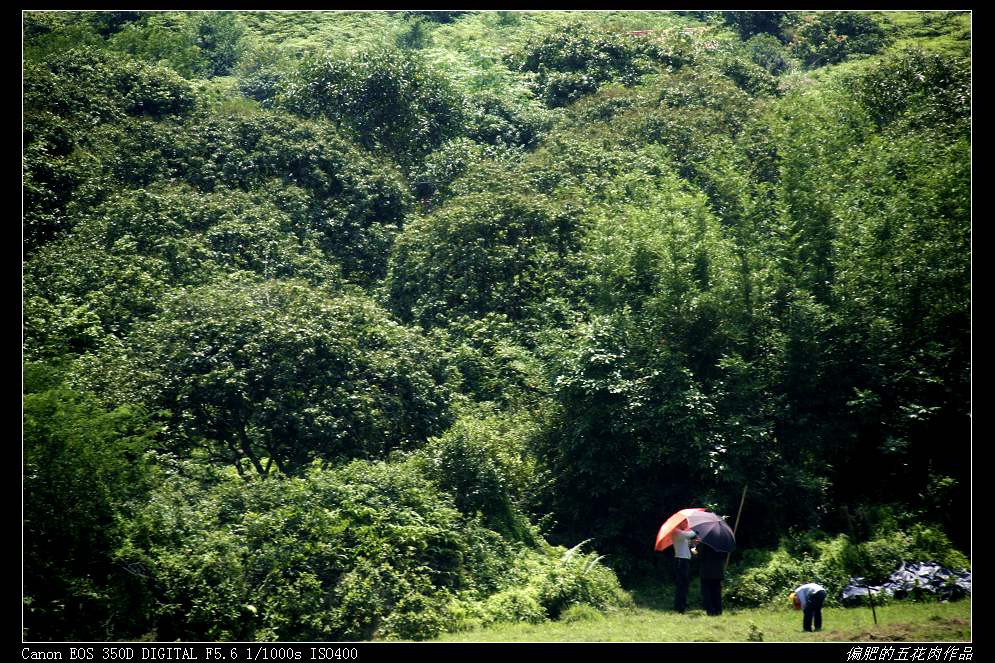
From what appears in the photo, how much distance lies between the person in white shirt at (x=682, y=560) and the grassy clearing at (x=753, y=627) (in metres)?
0.20

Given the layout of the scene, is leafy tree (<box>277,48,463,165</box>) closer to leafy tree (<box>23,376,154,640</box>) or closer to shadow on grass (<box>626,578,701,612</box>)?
shadow on grass (<box>626,578,701,612</box>)

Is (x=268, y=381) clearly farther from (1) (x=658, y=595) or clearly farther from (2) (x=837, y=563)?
(2) (x=837, y=563)

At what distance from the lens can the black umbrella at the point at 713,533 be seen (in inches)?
609

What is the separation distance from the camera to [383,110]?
34.3m

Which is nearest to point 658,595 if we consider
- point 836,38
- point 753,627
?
point 753,627

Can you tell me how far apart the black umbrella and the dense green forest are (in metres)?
2.41

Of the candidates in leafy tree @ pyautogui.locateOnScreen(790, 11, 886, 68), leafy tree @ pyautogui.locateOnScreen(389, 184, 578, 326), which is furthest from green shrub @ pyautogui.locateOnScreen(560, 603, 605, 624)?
leafy tree @ pyautogui.locateOnScreen(790, 11, 886, 68)

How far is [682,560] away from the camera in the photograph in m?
16.2

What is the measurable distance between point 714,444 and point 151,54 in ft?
118

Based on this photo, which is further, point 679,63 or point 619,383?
point 679,63

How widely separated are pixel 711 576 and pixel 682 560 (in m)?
0.52

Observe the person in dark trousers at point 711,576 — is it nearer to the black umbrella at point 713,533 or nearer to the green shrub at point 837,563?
the black umbrella at point 713,533

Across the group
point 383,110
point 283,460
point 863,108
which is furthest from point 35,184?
point 863,108
